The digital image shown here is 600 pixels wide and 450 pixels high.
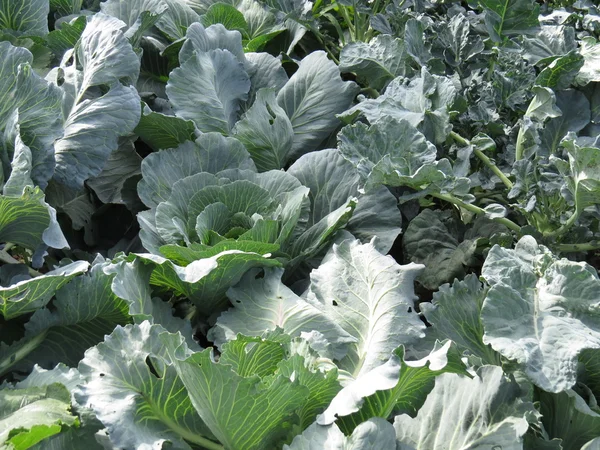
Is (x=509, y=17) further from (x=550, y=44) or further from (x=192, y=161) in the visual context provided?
(x=192, y=161)

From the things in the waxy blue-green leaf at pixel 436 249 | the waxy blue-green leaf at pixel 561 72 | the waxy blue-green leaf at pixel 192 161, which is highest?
the waxy blue-green leaf at pixel 561 72

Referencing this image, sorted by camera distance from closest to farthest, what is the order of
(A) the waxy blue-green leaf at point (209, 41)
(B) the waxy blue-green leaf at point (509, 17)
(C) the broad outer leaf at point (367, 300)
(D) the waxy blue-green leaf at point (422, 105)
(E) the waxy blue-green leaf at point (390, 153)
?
(C) the broad outer leaf at point (367, 300) < (E) the waxy blue-green leaf at point (390, 153) < (D) the waxy blue-green leaf at point (422, 105) < (A) the waxy blue-green leaf at point (209, 41) < (B) the waxy blue-green leaf at point (509, 17)

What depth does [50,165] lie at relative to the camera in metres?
1.52

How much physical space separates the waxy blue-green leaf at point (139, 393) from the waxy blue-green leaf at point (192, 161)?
0.51 m

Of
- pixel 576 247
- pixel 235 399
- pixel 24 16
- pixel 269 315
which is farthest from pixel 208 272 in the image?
pixel 24 16

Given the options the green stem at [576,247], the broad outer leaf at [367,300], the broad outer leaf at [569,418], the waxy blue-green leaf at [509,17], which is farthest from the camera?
the waxy blue-green leaf at [509,17]

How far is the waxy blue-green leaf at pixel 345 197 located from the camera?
5.24 feet

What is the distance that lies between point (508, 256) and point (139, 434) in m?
0.73

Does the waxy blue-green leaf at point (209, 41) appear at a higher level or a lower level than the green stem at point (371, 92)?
higher

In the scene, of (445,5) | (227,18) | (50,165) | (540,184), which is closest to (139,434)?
(50,165)

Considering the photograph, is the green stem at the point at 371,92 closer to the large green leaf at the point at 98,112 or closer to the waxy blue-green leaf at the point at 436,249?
the waxy blue-green leaf at the point at 436,249

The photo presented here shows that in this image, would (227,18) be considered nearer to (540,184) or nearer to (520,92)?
(520,92)

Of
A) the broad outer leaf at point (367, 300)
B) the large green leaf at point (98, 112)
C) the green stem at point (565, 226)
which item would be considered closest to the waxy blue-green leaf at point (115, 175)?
the large green leaf at point (98, 112)

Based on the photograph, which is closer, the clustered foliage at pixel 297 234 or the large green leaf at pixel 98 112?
the clustered foliage at pixel 297 234
